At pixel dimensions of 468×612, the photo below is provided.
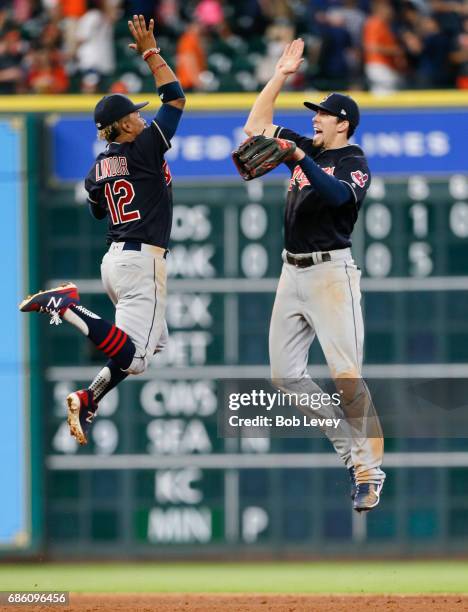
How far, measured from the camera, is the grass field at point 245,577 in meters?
13.4

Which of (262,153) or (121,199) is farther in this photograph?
(121,199)

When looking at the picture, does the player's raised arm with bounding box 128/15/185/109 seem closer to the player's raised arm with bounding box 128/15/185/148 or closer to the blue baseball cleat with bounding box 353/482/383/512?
the player's raised arm with bounding box 128/15/185/148

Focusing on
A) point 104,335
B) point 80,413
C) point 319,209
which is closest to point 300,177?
point 319,209

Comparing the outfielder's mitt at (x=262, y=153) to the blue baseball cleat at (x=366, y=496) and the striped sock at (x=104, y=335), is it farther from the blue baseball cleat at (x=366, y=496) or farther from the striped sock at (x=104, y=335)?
the blue baseball cleat at (x=366, y=496)

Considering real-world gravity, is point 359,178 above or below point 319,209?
above

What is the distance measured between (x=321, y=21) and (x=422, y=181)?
2.22 m

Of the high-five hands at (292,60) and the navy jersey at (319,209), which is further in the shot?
the navy jersey at (319,209)

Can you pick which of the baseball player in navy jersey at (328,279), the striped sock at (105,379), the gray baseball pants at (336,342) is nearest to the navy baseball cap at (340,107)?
the baseball player in navy jersey at (328,279)

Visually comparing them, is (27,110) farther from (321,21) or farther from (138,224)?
(138,224)

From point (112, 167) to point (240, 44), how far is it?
5773 millimetres

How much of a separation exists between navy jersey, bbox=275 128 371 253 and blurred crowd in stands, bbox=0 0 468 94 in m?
4.25

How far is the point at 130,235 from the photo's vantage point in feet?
33.3

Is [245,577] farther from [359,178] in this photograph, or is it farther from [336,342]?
[359,178]

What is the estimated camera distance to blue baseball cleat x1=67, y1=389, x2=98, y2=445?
9867 millimetres
